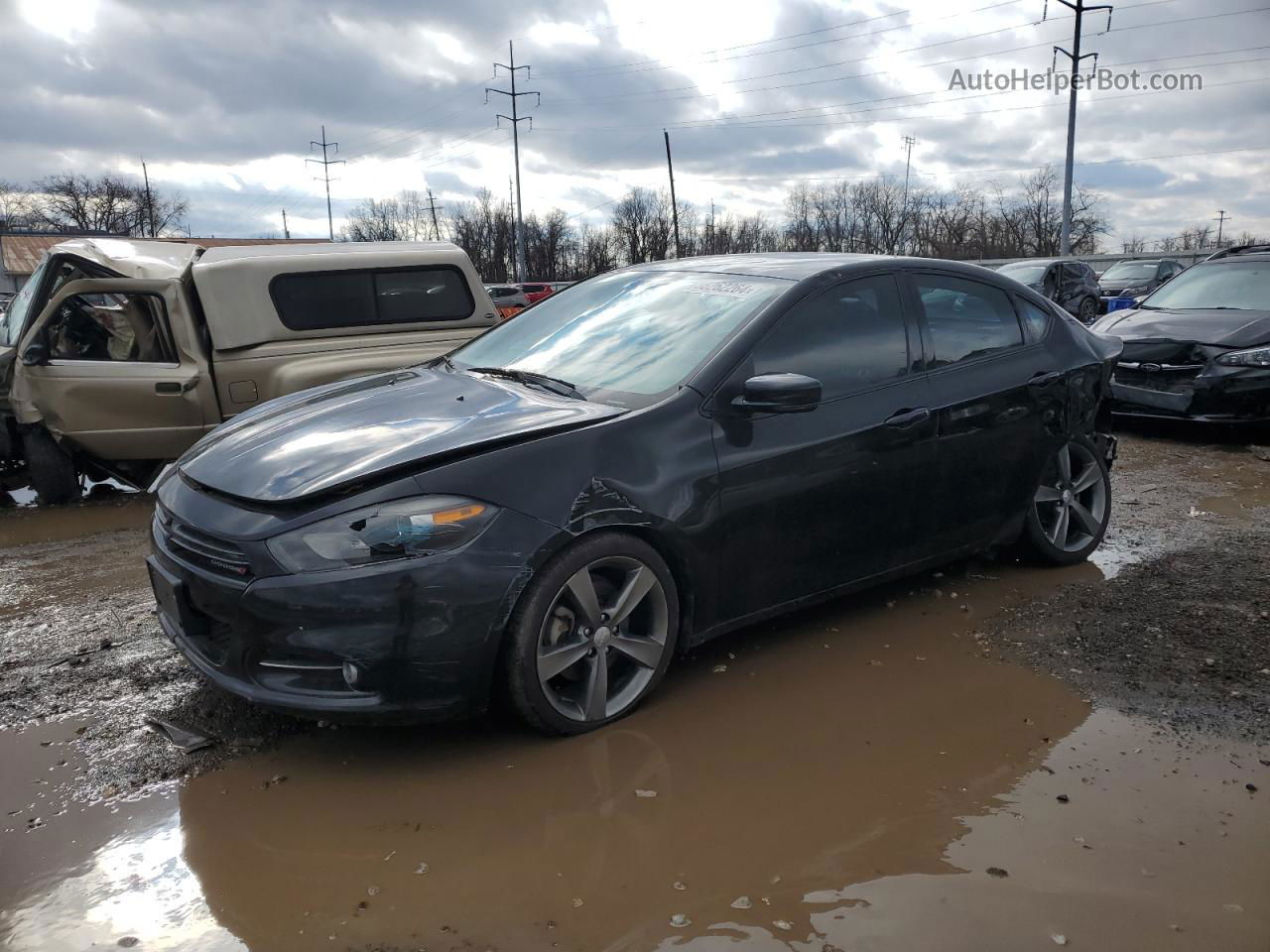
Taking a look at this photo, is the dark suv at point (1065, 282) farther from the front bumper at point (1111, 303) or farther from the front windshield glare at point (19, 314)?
the front windshield glare at point (19, 314)

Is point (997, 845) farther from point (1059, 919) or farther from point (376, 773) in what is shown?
point (376, 773)

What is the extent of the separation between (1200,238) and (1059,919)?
9363 centimetres

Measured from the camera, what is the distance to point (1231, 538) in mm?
5496

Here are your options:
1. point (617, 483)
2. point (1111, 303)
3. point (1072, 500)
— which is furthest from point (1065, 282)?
point (617, 483)

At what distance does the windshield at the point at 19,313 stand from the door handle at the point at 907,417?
6.52 metres

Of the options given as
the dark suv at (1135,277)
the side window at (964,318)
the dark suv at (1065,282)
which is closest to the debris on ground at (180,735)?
the side window at (964,318)

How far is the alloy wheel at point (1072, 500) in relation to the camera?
15.9ft

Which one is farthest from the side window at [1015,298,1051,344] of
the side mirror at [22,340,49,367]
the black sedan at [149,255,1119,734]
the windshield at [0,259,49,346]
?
the windshield at [0,259,49,346]

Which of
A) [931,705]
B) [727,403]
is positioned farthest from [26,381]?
[931,705]

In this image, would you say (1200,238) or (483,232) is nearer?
(483,232)

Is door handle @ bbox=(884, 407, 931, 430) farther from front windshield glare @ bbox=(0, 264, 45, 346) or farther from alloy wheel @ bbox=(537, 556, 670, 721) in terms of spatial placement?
front windshield glare @ bbox=(0, 264, 45, 346)

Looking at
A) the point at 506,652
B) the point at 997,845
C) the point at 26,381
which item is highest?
the point at 26,381

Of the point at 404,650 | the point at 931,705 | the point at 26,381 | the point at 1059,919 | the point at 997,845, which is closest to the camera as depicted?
the point at 1059,919

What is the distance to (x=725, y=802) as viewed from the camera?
9.61ft
